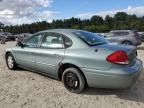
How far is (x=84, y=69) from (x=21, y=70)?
3341 mm

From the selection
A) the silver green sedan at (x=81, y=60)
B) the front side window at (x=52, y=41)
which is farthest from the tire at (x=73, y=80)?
the front side window at (x=52, y=41)

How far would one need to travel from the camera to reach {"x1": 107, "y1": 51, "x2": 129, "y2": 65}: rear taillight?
4.63 metres

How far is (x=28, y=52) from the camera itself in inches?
259

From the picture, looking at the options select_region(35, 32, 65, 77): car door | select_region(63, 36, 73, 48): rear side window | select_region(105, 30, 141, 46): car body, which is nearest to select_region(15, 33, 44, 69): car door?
select_region(35, 32, 65, 77): car door

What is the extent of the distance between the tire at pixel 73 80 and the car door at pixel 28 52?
140 cm

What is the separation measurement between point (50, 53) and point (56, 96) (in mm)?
1188

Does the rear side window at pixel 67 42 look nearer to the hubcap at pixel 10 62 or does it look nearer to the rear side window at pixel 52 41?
the rear side window at pixel 52 41

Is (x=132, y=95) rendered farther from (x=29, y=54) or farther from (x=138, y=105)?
(x=29, y=54)

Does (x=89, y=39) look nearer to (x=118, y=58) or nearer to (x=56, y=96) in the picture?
(x=118, y=58)

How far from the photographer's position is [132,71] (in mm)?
4695

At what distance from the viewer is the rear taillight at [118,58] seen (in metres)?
4.63

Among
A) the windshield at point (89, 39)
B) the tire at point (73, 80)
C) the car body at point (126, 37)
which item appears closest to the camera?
the tire at point (73, 80)

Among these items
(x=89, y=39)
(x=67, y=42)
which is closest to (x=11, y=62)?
(x=67, y=42)

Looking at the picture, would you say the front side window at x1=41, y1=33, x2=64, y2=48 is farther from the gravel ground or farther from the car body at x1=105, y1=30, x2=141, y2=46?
the car body at x1=105, y1=30, x2=141, y2=46
